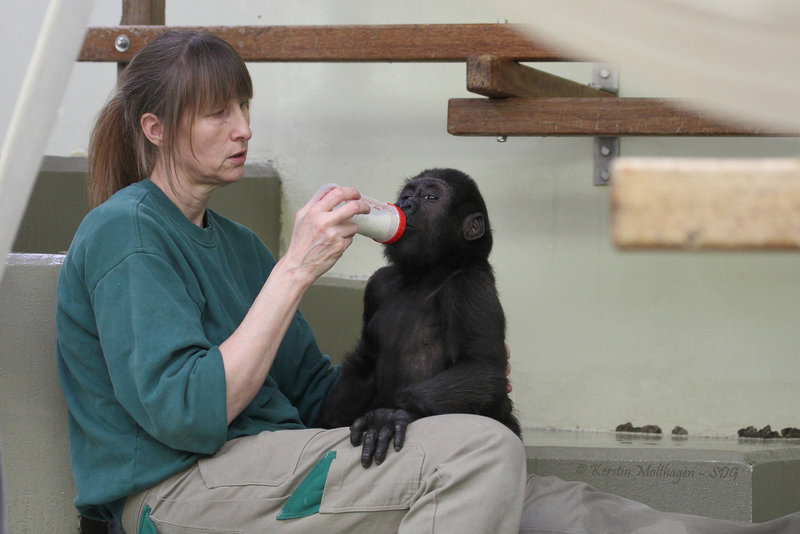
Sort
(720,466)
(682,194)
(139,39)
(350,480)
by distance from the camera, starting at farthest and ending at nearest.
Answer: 1. (139,39)
2. (720,466)
3. (350,480)
4. (682,194)

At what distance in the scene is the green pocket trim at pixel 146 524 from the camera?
6.15 ft

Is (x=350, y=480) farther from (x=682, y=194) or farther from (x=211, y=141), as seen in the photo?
(x=682, y=194)

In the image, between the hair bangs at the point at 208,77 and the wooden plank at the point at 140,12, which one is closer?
the hair bangs at the point at 208,77

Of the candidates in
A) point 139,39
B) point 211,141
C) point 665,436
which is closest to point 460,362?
point 211,141

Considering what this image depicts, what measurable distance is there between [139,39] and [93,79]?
1101 mm

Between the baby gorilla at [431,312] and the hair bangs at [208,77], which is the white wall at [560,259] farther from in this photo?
the hair bangs at [208,77]

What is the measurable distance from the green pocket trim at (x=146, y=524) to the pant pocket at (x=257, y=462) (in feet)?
0.42

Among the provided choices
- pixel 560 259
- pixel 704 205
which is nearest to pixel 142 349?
pixel 704 205

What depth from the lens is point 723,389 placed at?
338cm

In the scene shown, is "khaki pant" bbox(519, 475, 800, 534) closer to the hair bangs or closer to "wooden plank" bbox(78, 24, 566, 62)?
the hair bangs

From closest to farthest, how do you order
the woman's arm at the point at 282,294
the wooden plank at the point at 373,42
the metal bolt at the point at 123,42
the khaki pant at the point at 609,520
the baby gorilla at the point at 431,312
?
the woman's arm at the point at 282,294
the khaki pant at the point at 609,520
the baby gorilla at the point at 431,312
the wooden plank at the point at 373,42
the metal bolt at the point at 123,42

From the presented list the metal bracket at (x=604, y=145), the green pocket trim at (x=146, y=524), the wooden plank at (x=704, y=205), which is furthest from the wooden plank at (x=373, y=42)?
the wooden plank at (x=704, y=205)

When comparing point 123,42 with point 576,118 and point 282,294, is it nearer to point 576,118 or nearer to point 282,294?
point 576,118

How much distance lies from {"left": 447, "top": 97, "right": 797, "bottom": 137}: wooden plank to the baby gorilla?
459 mm
